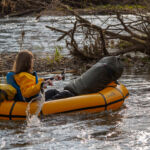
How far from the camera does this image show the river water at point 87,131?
430cm

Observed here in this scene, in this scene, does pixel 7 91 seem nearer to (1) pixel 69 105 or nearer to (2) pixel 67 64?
(1) pixel 69 105

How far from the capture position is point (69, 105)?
5641mm

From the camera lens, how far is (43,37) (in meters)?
15.0

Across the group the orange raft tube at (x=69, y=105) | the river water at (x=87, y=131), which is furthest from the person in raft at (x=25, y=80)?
the river water at (x=87, y=131)

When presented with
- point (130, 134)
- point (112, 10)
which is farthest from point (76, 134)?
point (112, 10)

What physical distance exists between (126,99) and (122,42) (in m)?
4.66

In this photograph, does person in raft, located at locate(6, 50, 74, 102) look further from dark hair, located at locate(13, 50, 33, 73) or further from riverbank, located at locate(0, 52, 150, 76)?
riverbank, located at locate(0, 52, 150, 76)

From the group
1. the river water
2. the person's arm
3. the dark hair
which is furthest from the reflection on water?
the dark hair

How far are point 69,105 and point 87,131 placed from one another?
0.87 metres

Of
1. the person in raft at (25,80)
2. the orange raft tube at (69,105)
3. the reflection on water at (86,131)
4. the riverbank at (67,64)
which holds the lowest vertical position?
the reflection on water at (86,131)

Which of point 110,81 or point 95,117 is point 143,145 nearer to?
point 95,117

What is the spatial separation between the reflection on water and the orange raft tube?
10cm

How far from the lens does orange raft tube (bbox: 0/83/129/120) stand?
555cm

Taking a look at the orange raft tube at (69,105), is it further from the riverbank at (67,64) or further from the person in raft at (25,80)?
the riverbank at (67,64)
